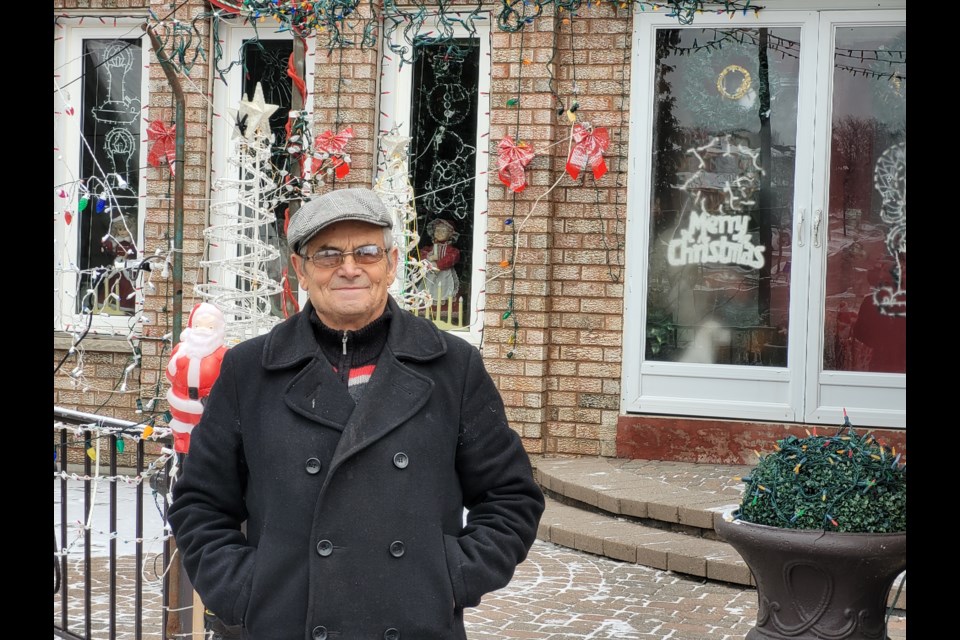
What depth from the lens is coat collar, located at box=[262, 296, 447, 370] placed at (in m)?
2.91

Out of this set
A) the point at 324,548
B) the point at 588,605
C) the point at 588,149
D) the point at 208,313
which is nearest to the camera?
the point at 324,548

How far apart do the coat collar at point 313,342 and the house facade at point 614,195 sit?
4.76 metres

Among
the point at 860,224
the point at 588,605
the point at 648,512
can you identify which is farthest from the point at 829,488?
the point at 860,224

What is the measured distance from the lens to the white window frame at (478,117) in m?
9.21

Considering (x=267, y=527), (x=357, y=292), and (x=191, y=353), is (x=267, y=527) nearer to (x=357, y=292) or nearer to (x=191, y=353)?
(x=357, y=292)

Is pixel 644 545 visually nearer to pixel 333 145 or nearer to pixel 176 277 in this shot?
pixel 333 145

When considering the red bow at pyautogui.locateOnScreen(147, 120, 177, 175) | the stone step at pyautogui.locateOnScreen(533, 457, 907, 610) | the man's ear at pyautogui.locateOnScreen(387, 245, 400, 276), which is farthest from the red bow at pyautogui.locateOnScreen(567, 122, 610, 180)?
the man's ear at pyautogui.locateOnScreen(387, 245, 400, 276)

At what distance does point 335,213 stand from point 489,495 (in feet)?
2.69

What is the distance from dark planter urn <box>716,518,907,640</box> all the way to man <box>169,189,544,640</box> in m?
1.19

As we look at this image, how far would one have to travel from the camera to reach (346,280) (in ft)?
9.53

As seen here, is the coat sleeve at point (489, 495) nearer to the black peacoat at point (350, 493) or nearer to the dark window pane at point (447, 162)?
the black peacoat at point (350, 493)

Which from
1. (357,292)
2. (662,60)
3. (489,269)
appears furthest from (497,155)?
(357,292)

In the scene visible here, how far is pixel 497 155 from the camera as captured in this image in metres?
8.90
